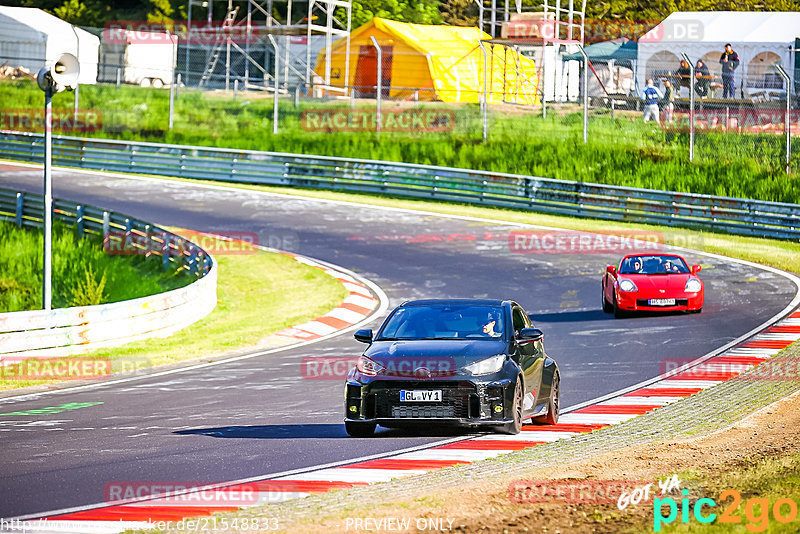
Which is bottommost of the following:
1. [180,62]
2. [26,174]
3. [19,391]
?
[19,391]

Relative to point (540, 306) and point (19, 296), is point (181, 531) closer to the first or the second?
point (540, 306)

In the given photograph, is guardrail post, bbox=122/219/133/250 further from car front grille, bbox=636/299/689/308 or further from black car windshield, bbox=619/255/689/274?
car front grille, bbox=636/299/689/308

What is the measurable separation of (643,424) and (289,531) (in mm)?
5694

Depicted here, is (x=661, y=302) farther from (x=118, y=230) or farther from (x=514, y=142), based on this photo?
(x=514, y=142)

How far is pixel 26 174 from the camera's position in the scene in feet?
133

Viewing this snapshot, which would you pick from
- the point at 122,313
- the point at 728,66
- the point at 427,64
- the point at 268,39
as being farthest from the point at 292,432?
the point at 268,39

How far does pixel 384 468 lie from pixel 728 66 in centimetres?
3067

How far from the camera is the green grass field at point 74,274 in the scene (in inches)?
988

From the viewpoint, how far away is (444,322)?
12.2 m

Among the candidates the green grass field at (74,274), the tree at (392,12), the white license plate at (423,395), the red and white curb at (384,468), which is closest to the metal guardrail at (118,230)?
the green grass field at (74,274)

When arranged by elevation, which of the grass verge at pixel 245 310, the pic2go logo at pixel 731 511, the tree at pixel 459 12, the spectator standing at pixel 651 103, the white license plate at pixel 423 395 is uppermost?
the tree at pixel 459 12

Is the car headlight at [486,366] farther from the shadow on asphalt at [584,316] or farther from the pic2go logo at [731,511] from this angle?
the shadow on asphalt at [584,316]

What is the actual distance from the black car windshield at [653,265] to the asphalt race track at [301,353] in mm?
901

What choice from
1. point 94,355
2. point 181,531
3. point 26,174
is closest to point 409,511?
point 181,531
